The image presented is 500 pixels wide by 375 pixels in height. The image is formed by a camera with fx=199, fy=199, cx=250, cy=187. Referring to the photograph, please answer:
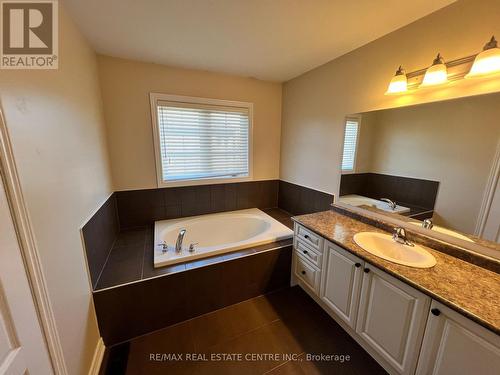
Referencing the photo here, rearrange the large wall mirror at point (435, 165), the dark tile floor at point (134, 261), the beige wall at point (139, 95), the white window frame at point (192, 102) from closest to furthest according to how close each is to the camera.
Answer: the large wall mirror at point (435, 165)
the dark tile floor at point (134, 261)
the beige wall at point (139, 95)
the white window frame at point (192, 102)

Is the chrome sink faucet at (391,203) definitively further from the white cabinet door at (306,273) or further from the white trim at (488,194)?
the white cabinet door at (306,273)

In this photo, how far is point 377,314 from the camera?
1275 mm

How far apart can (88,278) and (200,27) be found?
2.00m

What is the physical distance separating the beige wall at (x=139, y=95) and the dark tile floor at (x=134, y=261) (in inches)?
24.2

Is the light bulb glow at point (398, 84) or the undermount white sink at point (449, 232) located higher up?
the light bulb glow at point (398, 84)

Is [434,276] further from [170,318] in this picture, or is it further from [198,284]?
[170,318]

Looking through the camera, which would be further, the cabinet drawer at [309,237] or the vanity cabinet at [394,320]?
the cabinet drawer at [309,237]

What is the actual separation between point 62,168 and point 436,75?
7.69ft

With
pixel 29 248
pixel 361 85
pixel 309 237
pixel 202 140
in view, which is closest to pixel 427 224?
pixel 309 237

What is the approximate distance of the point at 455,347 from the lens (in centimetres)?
92

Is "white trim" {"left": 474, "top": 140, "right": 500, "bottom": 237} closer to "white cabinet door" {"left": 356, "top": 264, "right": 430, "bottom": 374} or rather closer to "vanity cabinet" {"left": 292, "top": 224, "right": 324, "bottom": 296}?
"white cabinet door" {"left": 356, "top": 264, "right": 430, "bottom": 374}

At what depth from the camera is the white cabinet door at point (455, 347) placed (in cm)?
83

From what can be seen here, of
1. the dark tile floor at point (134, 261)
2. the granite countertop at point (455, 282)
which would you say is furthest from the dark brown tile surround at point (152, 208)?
the granite countertop at point (455, 282)

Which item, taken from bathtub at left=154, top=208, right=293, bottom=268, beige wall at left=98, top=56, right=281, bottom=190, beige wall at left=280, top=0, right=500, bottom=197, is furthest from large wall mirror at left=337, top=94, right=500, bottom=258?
beige wall at left=98, top=56, right=281, bottom=190
